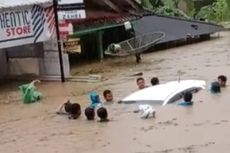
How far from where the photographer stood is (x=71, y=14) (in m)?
23.1

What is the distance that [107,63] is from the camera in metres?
24.9

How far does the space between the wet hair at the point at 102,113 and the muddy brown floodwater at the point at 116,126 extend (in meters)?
0.17

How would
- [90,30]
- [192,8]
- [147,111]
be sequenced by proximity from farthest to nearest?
[192,8]
[90,30]
[147,111]

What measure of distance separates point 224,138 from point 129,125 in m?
2.38

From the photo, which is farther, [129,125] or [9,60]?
[9,60]

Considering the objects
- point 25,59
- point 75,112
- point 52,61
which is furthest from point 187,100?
point 25,59

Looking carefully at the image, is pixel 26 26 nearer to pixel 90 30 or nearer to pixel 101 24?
pixel 90 30

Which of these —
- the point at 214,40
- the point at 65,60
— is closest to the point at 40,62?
the point at 65,60

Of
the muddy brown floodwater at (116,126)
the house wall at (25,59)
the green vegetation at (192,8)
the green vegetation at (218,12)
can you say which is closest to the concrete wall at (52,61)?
the house wall at (25,59)

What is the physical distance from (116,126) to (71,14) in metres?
10.2

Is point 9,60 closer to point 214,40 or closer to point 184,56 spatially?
point 184,56

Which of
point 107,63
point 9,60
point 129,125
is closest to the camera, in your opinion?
point 129,125

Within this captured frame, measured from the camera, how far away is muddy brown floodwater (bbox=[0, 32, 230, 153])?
1167 centimetres

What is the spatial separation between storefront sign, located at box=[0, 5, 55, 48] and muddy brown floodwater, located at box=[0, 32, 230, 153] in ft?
4.85
